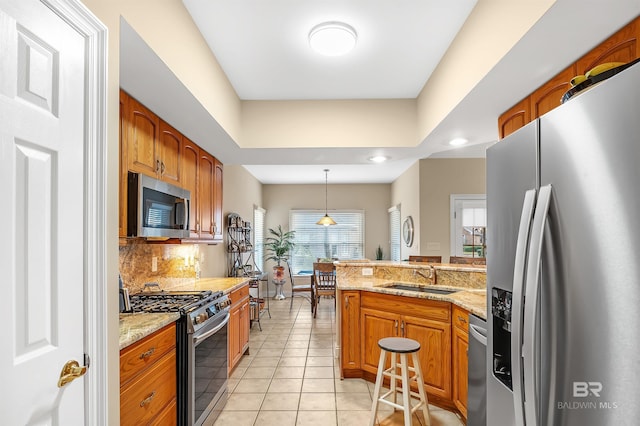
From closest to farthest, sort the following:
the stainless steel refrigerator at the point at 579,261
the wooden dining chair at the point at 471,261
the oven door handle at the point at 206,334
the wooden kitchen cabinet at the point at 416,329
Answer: the stainless steel refrigerator at the point at 579,261, the oven door handle at the point at 206,334, the wooden kitchen cabinet at the point at 416,329, the wooden dining chair at the point at 471,261

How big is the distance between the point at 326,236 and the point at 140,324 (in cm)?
657

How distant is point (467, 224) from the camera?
5246mm

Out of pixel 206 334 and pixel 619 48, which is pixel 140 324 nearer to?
pixel 206 334

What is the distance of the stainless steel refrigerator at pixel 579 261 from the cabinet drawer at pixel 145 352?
1.51 m

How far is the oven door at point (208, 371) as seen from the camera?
2.16 meters

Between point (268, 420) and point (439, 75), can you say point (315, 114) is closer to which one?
point (439, 75)

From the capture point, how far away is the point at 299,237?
27.0ft

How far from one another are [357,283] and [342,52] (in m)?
2.13

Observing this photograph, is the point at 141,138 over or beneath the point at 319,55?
beneath

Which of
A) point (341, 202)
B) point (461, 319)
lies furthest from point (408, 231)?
point (461, 319)

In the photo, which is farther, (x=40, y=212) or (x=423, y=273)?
(x=423, y=273)

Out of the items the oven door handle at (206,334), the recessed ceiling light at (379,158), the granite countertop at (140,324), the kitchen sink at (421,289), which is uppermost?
the recessed ceiling light at (379,158)

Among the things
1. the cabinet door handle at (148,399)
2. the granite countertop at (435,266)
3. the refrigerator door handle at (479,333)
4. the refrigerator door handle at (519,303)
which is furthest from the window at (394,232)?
the refrigerator door handle at (519,303)

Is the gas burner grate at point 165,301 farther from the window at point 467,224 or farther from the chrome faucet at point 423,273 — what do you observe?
the window at point 467,224
